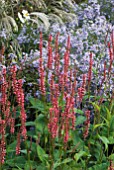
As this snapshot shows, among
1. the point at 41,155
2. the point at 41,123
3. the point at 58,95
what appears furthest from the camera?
the point at 41,123

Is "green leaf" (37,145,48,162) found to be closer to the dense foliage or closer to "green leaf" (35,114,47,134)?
the dense foliage

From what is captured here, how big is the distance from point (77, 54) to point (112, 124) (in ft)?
4.87

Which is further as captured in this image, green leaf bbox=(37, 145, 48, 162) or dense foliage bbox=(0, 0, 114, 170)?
green leaf bbox=(37, 145, 48, 162)

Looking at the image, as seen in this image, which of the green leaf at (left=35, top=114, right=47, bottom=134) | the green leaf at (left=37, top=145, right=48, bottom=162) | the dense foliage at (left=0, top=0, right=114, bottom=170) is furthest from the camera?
the green leaf at (left=35, top=114, right=47, bottom=134)

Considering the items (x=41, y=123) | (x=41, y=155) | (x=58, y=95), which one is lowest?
(x=41, y=155)

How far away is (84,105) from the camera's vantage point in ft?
11.6

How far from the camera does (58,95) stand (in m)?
2.22

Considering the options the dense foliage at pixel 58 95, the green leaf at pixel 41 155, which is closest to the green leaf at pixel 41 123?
the dense foliage at pixel 58 95

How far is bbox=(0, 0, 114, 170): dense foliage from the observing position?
228 centimetres

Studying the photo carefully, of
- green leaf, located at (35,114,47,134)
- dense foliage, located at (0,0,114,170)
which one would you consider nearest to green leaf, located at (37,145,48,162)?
dense foliage, located at (0,0,114,170)

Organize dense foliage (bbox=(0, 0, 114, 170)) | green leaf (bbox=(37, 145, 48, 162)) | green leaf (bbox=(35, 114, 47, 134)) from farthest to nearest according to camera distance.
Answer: green leaf (bbox=(35, 114, 47, 134)) < green leaf (bbox=(37, 145, 48, 162)) < dense foliage (bbox=(0, 0, 114, 170))

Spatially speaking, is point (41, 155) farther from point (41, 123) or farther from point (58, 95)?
point (58, 95)

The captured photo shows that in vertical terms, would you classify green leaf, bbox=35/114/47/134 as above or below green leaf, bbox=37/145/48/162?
above

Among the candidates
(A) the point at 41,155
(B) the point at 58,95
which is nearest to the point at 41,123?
(A) the point at 41,155
